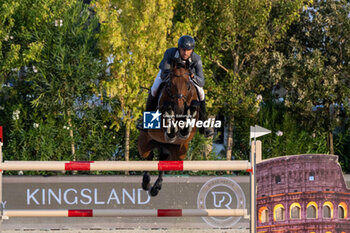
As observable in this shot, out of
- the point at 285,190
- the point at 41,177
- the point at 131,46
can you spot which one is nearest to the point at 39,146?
the point at 41,177

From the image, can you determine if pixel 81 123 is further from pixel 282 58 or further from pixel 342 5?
pixel 342 5

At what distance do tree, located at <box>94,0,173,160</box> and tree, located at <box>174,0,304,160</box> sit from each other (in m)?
1.31

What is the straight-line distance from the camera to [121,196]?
11.8 meters

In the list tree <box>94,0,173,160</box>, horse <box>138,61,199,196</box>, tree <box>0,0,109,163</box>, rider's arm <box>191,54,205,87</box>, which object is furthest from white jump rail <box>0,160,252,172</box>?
tree <box>0,0,109,163</box>

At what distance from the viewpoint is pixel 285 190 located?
22.6 feet

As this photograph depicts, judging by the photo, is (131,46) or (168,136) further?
(131,46)

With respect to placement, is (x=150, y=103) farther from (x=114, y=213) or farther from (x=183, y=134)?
(x=114, y=213)

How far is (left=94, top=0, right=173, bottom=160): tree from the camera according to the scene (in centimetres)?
1278

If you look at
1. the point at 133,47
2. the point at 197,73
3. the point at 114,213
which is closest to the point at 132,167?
the point at 114,213

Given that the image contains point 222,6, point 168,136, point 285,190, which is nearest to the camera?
point 168,136

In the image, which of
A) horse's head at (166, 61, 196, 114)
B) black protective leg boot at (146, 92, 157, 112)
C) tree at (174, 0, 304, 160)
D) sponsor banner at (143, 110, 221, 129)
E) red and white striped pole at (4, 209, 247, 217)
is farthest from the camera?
tree at (174, 0, 304, 160)

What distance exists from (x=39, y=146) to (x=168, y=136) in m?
9.76

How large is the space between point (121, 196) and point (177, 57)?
6.55 m

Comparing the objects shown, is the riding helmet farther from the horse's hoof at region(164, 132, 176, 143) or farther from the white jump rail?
the white jump rail
